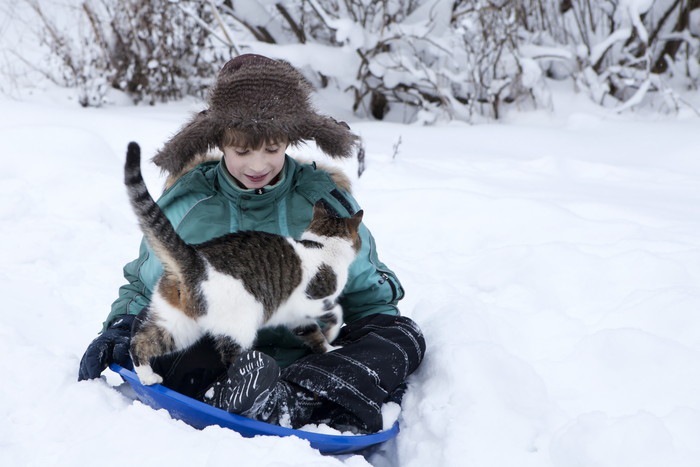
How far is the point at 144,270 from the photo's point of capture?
2826 mm

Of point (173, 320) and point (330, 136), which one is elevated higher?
point (330, 136)

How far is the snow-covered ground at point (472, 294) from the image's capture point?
2.08m

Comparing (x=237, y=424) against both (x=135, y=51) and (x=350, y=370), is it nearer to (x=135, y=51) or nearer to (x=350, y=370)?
(x=350, y=370)

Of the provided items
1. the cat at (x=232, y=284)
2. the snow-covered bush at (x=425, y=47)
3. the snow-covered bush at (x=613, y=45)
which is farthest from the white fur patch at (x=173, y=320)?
the snow-covered bush at (x=613, y=45)

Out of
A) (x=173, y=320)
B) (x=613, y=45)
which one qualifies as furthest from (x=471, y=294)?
(x=613, y=45)

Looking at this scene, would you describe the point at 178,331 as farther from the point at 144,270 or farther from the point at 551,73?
the point at 551,73

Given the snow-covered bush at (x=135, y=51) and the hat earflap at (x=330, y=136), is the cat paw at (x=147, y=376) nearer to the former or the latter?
the hat earflap at (x=330, y=136)

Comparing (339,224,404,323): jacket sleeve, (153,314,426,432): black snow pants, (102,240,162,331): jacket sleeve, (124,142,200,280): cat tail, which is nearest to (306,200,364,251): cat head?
(339,224,404,323): jacket sleeve

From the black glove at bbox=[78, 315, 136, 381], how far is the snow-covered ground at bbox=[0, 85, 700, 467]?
0.20 ft

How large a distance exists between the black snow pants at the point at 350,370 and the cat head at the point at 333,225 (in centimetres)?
41

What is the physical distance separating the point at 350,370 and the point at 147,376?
71 cm

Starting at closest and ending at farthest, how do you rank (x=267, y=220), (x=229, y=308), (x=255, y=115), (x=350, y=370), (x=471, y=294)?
1. (x=229, y=308)
2. (x=350, y=370)
3. (x=255, y=115)
4. (x=267, y=220)
5. (x=471, y=294)

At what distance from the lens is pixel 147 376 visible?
228 centimetres

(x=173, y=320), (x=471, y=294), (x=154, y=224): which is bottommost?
(x=471, y=294)
